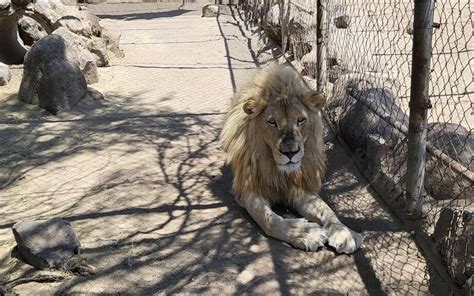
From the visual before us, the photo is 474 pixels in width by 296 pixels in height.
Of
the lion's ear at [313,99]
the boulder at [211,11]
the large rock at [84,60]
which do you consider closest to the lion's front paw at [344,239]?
the lion's ear at [313,99]

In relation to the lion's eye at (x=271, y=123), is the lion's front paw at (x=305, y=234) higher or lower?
lower

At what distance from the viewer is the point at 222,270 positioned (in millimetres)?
2908

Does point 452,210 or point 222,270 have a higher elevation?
point 452,210

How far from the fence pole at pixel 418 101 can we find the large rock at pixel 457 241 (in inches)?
10.0

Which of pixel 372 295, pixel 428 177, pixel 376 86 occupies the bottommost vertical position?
pixel 372 295

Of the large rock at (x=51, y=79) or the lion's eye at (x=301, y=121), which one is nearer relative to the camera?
the lion's eye at (x=301, y=121)

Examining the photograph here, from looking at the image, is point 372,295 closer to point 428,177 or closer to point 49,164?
point 428,177

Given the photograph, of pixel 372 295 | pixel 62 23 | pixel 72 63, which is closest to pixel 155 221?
pixel 372 295

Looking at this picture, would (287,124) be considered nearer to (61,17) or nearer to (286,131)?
(286,131)

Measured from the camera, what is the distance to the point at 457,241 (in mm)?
2695

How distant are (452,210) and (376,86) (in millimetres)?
2112

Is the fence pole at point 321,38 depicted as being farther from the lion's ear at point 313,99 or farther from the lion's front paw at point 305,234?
the lion's front paw at point 305,234

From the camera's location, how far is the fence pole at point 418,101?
9.30ft

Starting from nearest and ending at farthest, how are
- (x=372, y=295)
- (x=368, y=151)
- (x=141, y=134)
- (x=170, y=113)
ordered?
(x=372, y=295) < (x=368, y=151) < (x=141, y=134) < (x=170, y=113)
